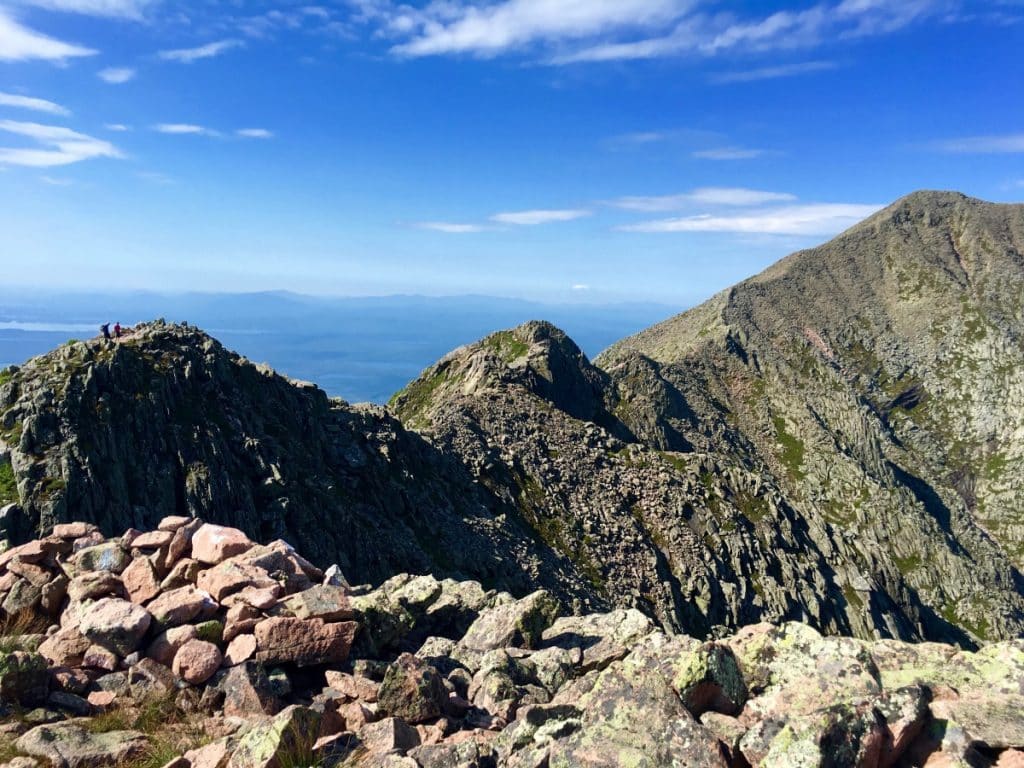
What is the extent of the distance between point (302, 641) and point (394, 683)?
300 centimetres

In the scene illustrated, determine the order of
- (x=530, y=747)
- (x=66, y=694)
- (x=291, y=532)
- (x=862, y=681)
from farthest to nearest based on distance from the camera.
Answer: (x=291, y=532), (x=66, y=694), (x=862, y=681), (x=530, y=747)

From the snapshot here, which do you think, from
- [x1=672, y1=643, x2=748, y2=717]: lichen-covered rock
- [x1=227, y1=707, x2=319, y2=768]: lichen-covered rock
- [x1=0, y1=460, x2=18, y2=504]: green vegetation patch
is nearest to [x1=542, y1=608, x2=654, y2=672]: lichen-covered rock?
[x1=672, y1=643, x2=748, y2=717]: lichen-covered rock

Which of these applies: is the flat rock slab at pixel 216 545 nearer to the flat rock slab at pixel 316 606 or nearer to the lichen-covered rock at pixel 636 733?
the flat rock slab at pixel 316 606

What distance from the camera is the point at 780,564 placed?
279 feet

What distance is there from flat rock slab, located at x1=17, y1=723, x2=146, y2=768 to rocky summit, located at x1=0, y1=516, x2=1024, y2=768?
3cm

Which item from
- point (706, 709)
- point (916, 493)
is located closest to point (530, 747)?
point (706, 709)

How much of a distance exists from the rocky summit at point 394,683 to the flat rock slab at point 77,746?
3cm

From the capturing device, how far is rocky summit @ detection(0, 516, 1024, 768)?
10281mm

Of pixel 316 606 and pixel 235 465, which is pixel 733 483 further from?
pixel 316 606

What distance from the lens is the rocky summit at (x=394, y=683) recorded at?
10.3 m

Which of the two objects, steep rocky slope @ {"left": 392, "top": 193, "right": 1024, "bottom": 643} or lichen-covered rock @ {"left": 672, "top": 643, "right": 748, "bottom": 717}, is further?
steep rocky slope @ {"left": 392, "top": 193, "right": 1024, "bottom": 643}

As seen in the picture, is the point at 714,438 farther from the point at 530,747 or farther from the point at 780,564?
the point at 530,747

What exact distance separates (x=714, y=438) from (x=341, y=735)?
139 metres

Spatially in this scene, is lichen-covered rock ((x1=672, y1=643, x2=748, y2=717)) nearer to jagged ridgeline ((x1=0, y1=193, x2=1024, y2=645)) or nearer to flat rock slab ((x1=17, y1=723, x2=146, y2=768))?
flat rock slab ((x1=17, y1=723, x2=146, y2=768))
